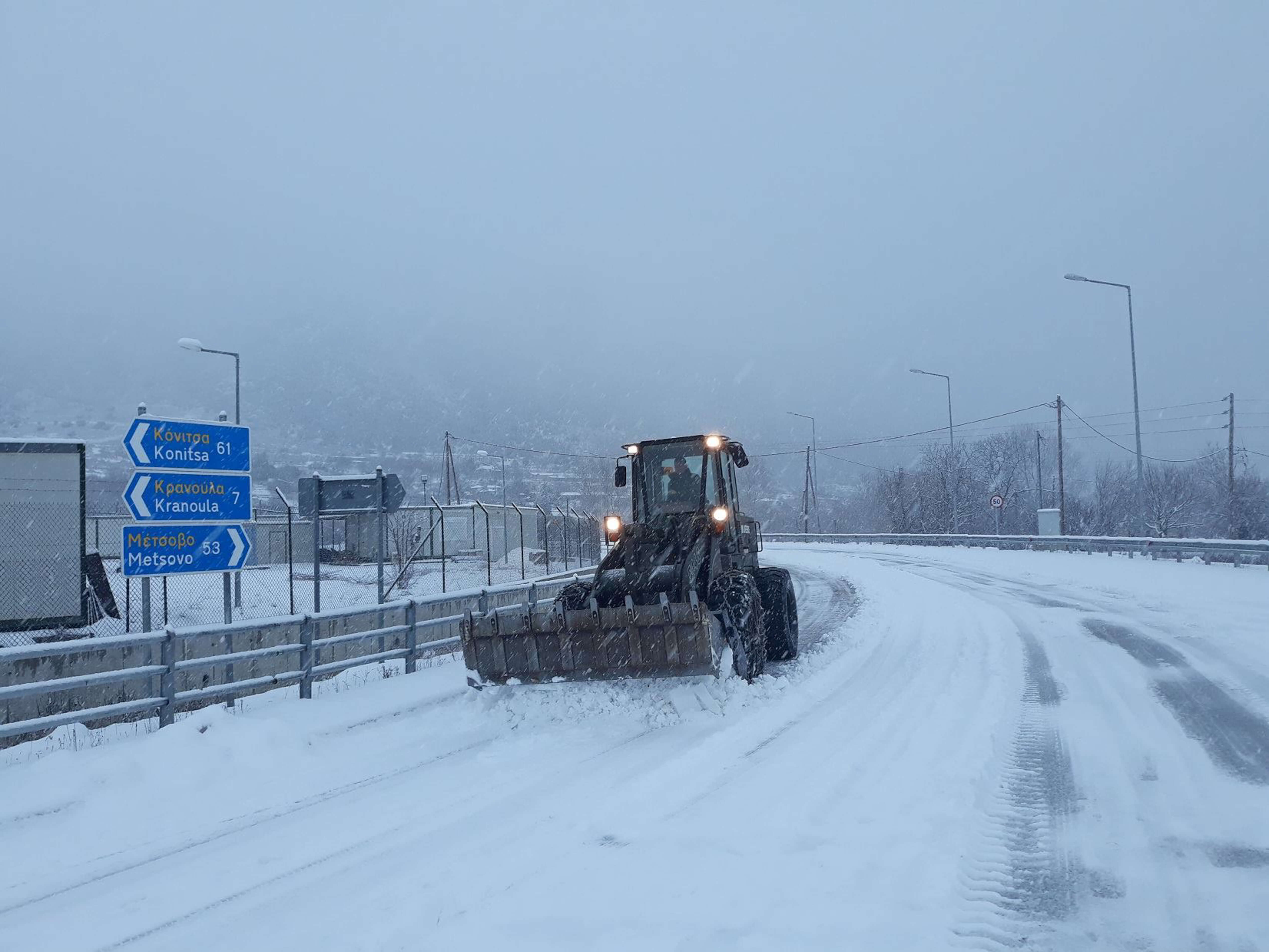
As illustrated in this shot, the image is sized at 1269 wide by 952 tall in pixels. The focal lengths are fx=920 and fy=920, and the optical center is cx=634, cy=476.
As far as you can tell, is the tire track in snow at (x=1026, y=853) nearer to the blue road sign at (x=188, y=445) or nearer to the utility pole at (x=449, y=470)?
the blue road sign at (x=188, y=445)

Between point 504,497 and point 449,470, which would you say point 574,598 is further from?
point 504,497

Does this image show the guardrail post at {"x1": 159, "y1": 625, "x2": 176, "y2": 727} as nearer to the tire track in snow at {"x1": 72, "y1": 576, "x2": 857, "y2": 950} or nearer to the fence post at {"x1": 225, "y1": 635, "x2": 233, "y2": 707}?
the fence post at {"x1": 225, "y1": 635, "x2": 233, "y2": 707}

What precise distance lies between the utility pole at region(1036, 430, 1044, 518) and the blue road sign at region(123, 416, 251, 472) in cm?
4512

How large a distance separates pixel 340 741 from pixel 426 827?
9.28 feet

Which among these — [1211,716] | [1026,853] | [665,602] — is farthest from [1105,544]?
[1026,853]

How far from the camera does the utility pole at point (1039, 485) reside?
55438 millimetres

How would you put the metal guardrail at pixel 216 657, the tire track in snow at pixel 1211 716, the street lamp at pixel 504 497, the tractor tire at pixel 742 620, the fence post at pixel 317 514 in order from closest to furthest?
the tire track in snow at pixel 1211 716 < the metal guardrail at pixel 216 657 < the tractor tire at pixel 742 620 < the fence post at pixel 317 514 < the street lamp at pixel 504 497

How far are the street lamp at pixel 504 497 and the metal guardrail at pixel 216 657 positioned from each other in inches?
321

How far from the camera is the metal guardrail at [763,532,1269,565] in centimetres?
2191

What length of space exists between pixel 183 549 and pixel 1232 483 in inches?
1526

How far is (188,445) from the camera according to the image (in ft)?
32.3

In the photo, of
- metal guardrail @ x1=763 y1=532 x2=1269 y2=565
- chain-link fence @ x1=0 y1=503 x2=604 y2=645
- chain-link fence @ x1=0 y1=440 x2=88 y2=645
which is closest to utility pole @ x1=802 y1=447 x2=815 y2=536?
metal guardrail @ x1=763 y1=532 x2=1269 y2=565

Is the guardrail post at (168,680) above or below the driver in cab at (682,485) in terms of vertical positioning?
below

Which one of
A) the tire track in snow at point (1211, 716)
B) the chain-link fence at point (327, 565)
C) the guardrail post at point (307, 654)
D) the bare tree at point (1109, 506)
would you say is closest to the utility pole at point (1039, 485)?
the bare tree at point (1109, 506)
